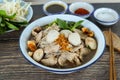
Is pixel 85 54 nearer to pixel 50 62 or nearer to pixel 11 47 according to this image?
pixel 50 62

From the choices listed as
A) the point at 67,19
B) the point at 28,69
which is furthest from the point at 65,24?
the point at 28,69

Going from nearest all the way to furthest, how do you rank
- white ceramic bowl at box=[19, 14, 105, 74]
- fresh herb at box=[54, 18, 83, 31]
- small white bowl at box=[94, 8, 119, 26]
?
1. white ceramic bowl at box=[19, 14, 105, 74]
2. fresh herb at box=[54, 18, 83, 31]
3. small white bowl at box=[94, 8, 119, 26]

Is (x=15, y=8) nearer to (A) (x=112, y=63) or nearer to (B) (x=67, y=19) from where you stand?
(B) (x=67, y=19)

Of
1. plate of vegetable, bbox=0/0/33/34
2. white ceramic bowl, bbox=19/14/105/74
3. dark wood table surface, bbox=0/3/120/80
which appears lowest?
dark wood table surface, bbox=0/3/120/80

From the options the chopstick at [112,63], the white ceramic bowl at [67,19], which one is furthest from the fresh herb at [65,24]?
the chopstick at [112,63]

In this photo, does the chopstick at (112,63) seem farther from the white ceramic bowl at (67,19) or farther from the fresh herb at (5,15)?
the fresh herb at (5,15)

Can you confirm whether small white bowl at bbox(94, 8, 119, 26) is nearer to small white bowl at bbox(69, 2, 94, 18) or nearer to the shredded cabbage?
small white bowl at bbox(69, 2, 94, 18)

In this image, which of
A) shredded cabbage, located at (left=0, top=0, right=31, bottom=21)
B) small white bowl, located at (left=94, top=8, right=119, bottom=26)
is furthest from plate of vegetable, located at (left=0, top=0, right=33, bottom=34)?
small white bowl, located at (left=94, top=8, right=119, bottom=26)

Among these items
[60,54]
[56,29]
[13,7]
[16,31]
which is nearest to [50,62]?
[60,54]
